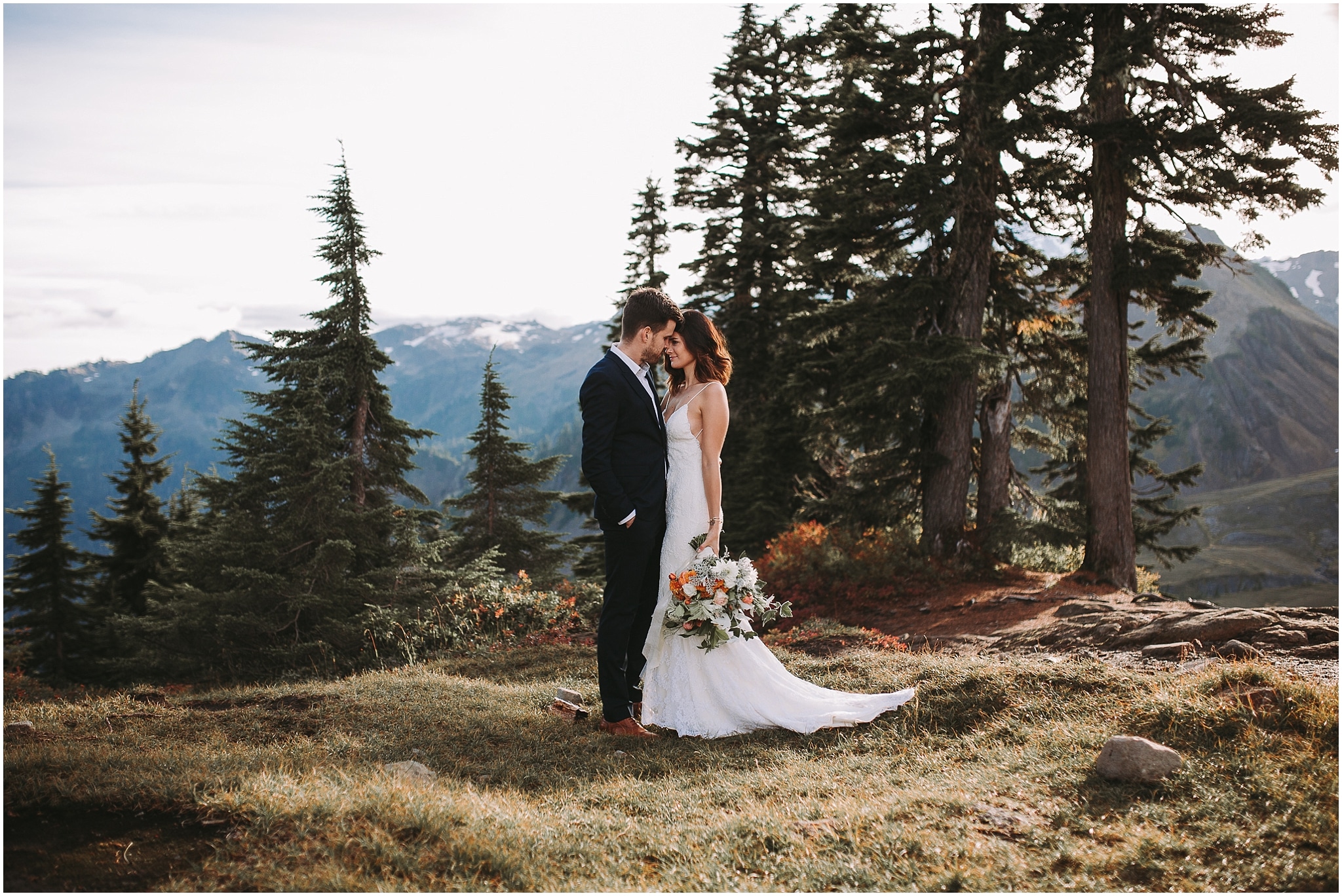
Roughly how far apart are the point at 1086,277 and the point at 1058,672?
10487mm

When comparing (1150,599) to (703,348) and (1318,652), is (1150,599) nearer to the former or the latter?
(1318,652)

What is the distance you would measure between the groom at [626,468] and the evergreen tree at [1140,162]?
360 inches

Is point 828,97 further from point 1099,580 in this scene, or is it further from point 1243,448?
point 1243,448

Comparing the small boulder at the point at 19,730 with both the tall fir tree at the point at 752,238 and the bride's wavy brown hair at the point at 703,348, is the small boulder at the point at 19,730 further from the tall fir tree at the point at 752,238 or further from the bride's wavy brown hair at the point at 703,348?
the tall fir tree at the point at 752,238

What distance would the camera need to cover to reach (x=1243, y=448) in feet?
556

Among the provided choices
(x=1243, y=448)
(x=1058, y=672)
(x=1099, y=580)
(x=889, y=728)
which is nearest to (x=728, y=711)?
(x=889, y=728)

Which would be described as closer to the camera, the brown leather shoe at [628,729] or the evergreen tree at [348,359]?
the brown leather shoe at [628,729]

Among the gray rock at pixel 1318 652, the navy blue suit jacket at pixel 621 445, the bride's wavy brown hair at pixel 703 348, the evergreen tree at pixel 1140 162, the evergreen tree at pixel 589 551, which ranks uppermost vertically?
the evergreen tree at pixel 1140 162

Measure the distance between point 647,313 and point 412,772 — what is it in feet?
10.4

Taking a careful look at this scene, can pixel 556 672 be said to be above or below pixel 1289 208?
below

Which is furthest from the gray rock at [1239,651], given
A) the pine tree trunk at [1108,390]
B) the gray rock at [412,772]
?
the pine tree trunk at [1108,390]

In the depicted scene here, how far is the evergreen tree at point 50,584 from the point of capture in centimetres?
2794

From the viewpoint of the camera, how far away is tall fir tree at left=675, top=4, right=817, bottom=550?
21000 mm

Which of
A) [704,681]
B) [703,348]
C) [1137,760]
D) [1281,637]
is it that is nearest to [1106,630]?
[1281,637]
